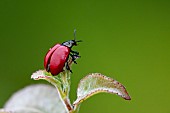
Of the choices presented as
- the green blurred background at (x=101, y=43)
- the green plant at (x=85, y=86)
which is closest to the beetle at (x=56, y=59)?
the green plant at (x=85, y=86)

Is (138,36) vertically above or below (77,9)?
below

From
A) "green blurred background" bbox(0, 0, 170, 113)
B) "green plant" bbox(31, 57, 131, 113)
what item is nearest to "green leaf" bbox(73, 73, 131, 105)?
"green plant" bbox(31, 57, 131, 113)

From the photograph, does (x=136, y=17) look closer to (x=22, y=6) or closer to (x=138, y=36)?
(x=138, y=36)

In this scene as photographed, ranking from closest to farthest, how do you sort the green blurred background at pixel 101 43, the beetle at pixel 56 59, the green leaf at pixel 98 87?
the green leaf at pixel 98 87, the beetle at pixel 56 59, the green blurred background at pixel 101 43

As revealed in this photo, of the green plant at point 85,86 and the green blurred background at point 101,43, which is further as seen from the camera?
the green blurred background at point 101,43

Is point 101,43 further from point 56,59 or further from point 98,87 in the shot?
point 98,87

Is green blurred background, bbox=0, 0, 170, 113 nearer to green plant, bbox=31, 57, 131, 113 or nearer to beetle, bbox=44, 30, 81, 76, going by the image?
beetle, bbox=44, 30, 81, 76

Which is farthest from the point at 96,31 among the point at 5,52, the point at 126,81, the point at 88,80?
the point at 88,80

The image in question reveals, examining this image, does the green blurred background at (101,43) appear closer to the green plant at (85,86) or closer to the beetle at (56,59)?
the beetle at (56,59)
